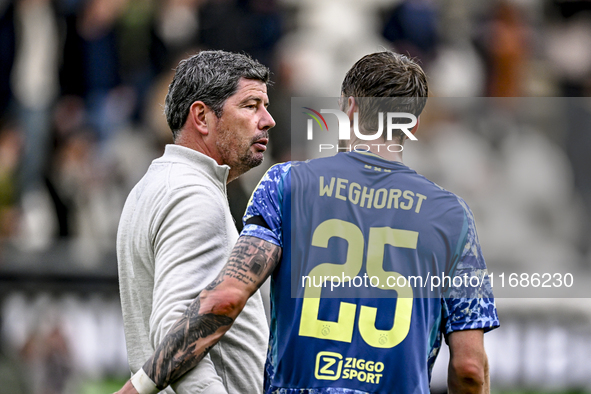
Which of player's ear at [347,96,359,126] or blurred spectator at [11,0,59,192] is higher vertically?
blurred spectator at [11,0,59,192]

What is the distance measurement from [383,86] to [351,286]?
2.13 ft

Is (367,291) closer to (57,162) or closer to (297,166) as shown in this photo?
(297,166)

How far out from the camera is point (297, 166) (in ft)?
7.37

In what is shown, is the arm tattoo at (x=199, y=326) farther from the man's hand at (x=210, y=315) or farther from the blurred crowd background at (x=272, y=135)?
the blurred crowd background at (x=272, y=135)

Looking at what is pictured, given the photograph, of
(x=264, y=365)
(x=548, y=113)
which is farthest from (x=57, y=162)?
(x=264, y=365)

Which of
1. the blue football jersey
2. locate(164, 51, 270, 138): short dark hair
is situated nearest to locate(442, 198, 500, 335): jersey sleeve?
the blue football jersey

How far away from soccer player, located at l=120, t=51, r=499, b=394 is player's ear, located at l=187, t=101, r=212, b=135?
52 cm

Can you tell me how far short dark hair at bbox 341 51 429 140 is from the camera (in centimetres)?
228

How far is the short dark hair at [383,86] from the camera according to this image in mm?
2279

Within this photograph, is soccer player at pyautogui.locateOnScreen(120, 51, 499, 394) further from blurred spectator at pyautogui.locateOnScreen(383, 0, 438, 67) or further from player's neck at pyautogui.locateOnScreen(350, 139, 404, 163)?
blurred spectator at pyautogui.locateOnScreen(383, 0, 438, 67)

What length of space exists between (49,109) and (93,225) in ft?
5.24

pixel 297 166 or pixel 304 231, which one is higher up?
pixel 297 166

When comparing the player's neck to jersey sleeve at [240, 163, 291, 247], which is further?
the player's neck

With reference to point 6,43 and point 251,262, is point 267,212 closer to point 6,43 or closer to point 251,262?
point 251,262
